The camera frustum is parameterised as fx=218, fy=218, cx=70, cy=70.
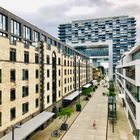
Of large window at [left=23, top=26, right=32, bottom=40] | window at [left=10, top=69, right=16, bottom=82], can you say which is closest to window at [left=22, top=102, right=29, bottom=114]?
window at [left=10, top=69, right=16, bottom=82]

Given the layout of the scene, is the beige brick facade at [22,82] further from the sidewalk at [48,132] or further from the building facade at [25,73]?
the sidewalk at [48,132]

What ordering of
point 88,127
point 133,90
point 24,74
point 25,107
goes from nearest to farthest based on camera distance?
point 24,74 < point 25,107 < point 133,90 < point 88,127

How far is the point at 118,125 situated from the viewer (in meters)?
44.9

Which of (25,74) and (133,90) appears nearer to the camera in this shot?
(25,74)

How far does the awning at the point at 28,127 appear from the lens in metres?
28.5

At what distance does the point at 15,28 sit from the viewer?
43500mm

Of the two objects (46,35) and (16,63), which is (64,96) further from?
(16,63)

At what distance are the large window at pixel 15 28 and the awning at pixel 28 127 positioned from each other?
17.0 meters

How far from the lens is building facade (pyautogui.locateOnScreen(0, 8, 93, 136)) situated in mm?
30453

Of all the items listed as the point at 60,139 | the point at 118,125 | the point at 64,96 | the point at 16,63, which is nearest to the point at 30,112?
the point at 60,139

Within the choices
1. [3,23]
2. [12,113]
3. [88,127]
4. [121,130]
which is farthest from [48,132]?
[3,23]

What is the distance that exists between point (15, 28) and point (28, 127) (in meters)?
20.6

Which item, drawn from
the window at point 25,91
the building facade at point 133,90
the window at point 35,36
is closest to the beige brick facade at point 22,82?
the window at point 25,91

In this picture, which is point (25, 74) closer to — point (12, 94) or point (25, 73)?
point (25, 73)
